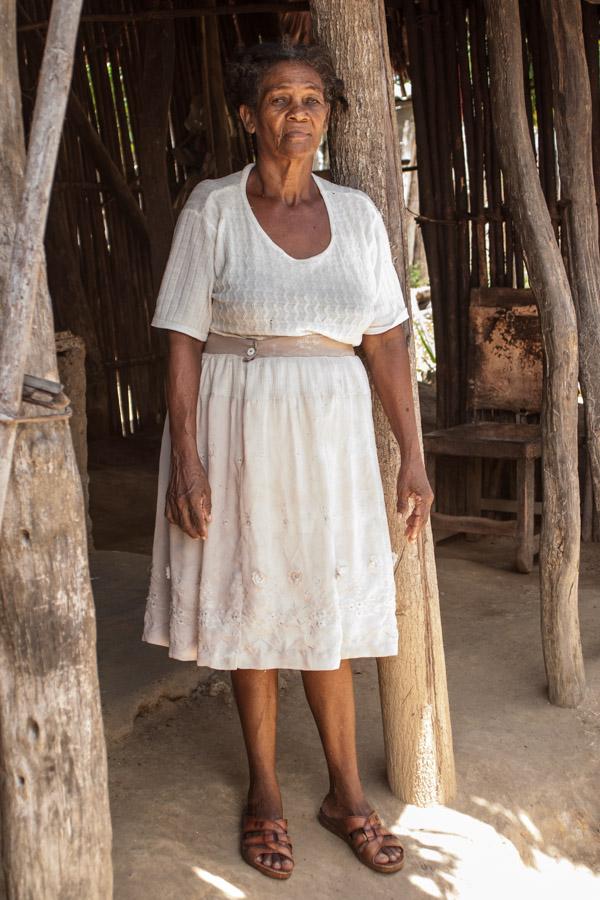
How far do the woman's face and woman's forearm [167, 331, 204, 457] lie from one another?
501mm

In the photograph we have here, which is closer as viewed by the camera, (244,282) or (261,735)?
(244,282)

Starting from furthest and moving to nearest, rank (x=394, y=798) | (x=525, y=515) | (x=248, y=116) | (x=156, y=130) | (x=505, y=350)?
1. (x=156, y=130)
2. (x=505, y=350)
3. (x=525, y=515)
4. (x=394, y=798)
5. (x=248, y=116)

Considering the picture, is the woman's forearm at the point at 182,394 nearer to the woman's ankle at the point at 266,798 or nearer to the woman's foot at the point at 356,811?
the woman's ankle at the point at 266,798

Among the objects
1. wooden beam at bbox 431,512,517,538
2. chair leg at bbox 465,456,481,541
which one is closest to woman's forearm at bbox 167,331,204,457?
wooden beam at bbox 431,512,517,538

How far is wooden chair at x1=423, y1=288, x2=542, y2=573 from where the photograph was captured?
5.38 meters

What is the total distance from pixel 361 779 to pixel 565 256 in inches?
112

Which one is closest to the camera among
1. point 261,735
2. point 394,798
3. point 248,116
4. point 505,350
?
point 248,116

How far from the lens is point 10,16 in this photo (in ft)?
6.79

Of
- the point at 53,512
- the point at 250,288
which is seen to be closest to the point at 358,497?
the point at 250,288

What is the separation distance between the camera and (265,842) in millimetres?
2662

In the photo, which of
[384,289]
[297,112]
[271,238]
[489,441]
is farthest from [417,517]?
[489,441]

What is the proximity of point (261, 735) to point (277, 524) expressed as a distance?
0.58 metres

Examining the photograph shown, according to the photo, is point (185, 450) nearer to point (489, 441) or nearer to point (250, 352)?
point (250, 352)

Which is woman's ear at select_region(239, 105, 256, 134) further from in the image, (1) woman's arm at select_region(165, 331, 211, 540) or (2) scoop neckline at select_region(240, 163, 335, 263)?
(1) woman's arm at select_region(165, 331, 211, 540)
